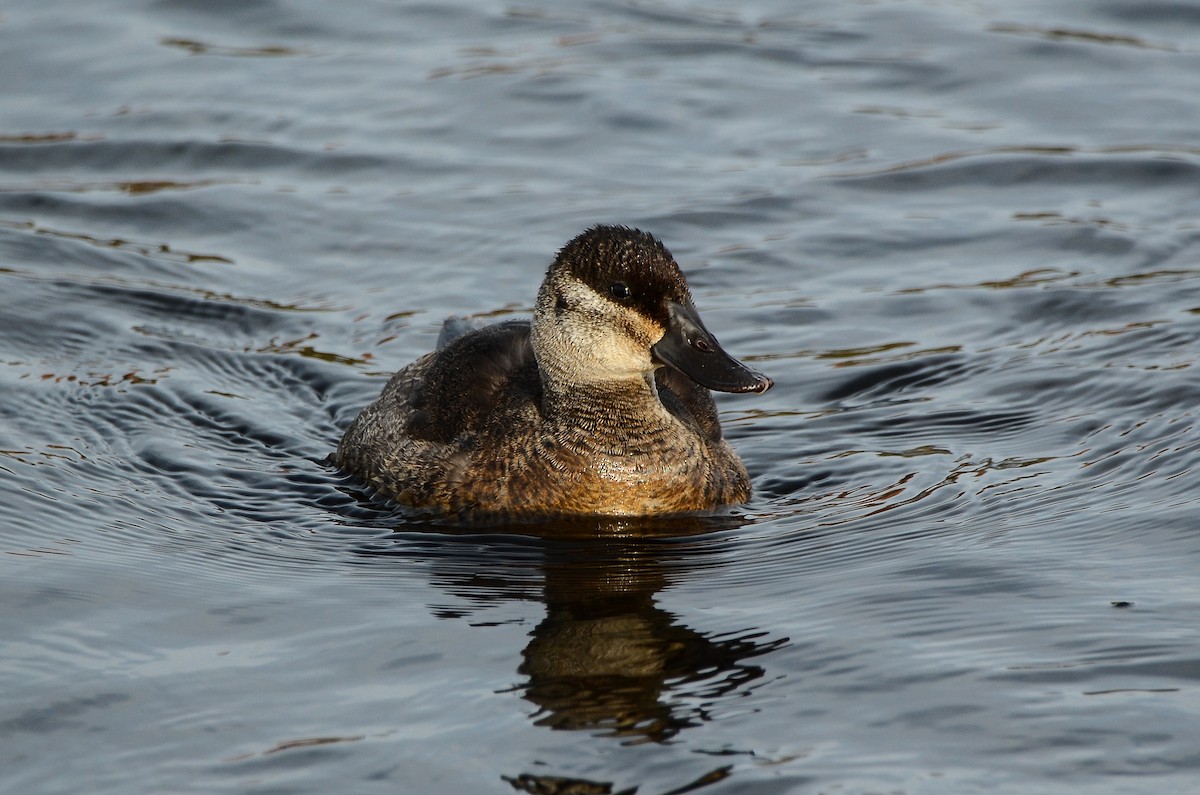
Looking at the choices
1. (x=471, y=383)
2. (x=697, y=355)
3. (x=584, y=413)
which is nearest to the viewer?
(x=697, y=355)

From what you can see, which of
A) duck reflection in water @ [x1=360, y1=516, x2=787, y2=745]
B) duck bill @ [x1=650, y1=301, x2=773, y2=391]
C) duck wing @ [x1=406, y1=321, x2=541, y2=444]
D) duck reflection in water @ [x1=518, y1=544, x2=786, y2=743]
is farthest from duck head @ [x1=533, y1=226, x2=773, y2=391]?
duck reflection in water @ [x1=518, y1=544, x2=786, y2=743]

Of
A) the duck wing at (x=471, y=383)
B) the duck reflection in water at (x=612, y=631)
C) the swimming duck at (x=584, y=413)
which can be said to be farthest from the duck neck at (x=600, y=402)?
the duck reflection in water at (x=612, y=631)

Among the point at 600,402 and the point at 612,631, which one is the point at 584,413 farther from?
the point at 612,631

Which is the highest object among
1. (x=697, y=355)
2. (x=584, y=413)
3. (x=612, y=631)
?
(x=697, y=355)

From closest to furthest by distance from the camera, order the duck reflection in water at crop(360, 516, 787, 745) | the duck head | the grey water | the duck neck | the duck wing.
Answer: the grey water
the duck reflection in water at crop(360, 516, 787, 745)
the duck head
the duck neck
the duck wing

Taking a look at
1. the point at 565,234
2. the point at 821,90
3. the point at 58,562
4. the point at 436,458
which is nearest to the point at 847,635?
the point at 436,458

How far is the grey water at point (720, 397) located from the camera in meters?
5.88

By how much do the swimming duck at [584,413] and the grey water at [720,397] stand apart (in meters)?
0.20

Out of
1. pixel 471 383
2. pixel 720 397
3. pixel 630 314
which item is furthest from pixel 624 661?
pixel 720 397

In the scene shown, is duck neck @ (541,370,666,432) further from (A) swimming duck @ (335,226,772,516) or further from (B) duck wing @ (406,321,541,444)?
(B) duck wing @ (406,321,541,444)

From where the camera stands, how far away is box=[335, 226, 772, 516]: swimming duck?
308 inches

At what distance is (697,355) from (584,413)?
2.12ft

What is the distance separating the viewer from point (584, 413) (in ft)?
26.6

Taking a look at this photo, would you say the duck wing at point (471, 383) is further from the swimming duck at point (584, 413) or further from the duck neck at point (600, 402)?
the duck neck at point (600, 402)
